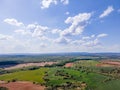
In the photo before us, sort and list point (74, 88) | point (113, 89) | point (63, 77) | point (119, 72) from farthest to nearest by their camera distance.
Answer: point (119, 72), point (63, 77), point (74, 88), point (113, 89)

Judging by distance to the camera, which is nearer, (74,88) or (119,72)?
(74,88)

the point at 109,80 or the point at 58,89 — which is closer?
the point at 58,89

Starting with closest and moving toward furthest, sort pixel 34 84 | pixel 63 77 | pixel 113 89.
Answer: pixel 113 89 → pixel 34 84 → pixel 63 77

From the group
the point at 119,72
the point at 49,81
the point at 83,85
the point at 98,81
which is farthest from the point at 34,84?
the point at 119,72

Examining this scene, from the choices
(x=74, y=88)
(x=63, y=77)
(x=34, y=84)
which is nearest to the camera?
(x=74, y=88)

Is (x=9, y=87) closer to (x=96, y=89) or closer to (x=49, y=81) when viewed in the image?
(x=49, y=81)

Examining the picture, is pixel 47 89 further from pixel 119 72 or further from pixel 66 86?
pixel 119 72

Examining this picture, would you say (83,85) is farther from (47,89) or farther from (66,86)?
(47,89)

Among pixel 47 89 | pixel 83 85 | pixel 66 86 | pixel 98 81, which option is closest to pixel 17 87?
pixel 47 89

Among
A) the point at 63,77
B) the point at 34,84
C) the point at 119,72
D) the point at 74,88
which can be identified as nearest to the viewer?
the point at 74,88
